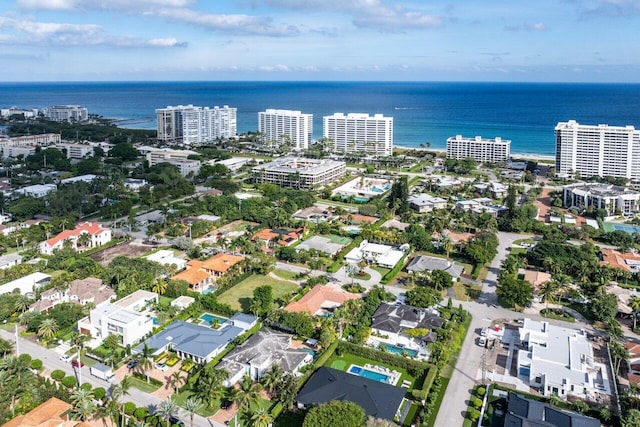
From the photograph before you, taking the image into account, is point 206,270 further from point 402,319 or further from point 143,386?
point 402,319

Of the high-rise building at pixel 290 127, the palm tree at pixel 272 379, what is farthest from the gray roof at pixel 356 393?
the high-rise building at pixel 290 127

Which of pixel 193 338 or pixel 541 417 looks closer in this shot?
pixel 541 417

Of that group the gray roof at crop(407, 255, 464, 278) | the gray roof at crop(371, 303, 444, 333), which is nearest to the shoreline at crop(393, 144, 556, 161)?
the gray roof at crop(407, 255, 464, 278)

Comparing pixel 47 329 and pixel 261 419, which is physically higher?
pixel 47 329

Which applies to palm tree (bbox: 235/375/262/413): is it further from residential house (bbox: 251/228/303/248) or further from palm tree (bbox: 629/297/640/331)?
palm tree (bbox: 629/297/640/331)

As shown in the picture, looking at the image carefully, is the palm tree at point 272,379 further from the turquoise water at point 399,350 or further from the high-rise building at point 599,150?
the high-rise building at point 599,150

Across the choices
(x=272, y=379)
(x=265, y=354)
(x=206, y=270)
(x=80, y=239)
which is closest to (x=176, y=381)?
(x=265, y=354)
